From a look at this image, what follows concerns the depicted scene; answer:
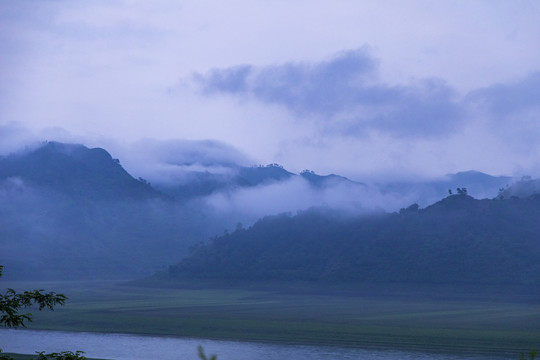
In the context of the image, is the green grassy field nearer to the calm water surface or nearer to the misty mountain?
the calm water surface

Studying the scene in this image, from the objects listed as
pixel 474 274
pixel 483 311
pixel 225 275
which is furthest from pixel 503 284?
pixel 225 275

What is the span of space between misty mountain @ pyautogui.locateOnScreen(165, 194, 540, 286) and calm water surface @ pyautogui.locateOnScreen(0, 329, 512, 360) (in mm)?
80625

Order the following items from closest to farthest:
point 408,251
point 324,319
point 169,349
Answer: point 169,349 < point 324,319 < point 408,251

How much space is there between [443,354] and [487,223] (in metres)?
107

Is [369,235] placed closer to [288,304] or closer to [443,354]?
[288,304]

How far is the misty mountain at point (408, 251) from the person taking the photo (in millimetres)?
155625

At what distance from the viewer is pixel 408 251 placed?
17025cm

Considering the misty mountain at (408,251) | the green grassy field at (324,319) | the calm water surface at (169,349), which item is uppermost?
the misty mountain at (408,251)

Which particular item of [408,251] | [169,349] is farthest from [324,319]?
[408,251]

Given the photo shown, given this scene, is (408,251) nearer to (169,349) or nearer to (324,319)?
(324,319)

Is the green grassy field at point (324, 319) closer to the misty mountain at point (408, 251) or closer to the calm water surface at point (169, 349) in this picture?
the calm water surface at point (169, 349)

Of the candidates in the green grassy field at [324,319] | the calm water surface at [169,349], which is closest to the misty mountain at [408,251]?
the green grassy field at [324,319]

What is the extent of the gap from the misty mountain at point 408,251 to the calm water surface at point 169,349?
3174 inches

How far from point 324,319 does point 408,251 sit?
2998 inches
